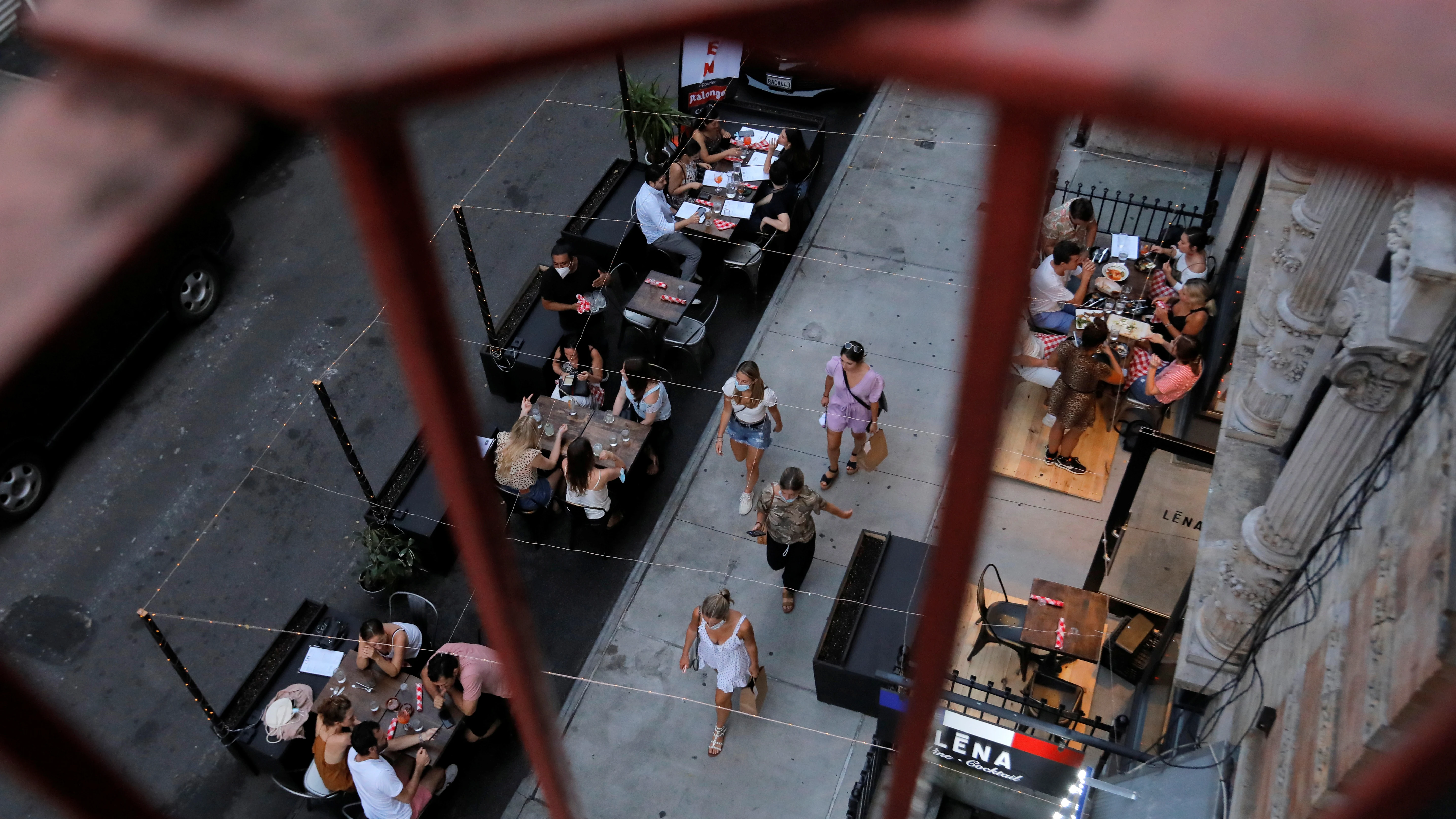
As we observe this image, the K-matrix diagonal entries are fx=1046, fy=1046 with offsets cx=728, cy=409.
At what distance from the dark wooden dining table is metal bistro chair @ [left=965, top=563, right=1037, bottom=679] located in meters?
0.08

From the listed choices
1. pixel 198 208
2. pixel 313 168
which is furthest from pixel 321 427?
pixel 198 208

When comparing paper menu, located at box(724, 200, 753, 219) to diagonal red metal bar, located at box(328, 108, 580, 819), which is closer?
diagonal red metal bar, located at box(328, 108, 580, 819)

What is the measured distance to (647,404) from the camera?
9156 millimetres

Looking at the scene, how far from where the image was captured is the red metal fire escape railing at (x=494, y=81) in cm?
52

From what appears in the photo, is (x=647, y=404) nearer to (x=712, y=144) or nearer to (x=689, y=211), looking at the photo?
(x=689, y=211)

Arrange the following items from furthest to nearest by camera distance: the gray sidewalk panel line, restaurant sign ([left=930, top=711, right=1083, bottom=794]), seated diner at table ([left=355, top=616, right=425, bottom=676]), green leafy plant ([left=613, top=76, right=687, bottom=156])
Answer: green leafy plant ([left=613, top=76, right=687, bottom=156]), the gray sidewalk panel line, seated diner at table ([left=355, top=616, right=425, bottom=676]), restaurant sign ([left=930, top=711, right=1083, bottom=794])

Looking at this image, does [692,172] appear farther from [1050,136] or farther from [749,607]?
[1050,136]

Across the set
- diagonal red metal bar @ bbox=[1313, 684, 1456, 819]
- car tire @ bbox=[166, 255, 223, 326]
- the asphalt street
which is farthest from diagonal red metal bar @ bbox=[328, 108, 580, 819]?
car tire @ bbox=[166, 255, 223, 326]

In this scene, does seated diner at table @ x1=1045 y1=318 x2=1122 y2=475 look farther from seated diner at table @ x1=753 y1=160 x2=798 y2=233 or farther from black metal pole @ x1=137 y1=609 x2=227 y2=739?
black metal pole @ x1=137 y1=609 x2=227 y2=739

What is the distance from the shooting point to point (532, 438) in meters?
8.71

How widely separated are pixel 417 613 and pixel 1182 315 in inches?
278

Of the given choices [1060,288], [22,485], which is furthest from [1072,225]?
[22,485]

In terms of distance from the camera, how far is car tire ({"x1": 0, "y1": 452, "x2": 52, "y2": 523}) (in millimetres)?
9328

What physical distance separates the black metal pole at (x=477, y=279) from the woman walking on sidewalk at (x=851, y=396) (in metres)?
3.20
